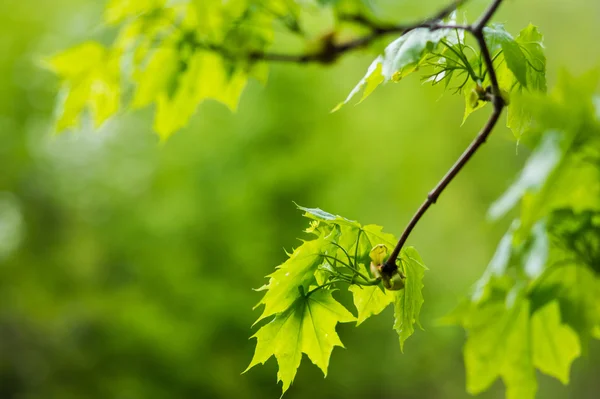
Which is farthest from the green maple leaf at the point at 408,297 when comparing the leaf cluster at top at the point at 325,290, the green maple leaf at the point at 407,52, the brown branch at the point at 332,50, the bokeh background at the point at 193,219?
the bokeh background at the point at 193,219

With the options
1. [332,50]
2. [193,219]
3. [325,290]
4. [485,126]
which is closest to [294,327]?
[325,290]

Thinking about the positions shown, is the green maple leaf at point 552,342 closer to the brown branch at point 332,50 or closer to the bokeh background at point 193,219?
the brown branch at point 332,50

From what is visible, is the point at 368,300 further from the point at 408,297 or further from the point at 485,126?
the point at 485,126

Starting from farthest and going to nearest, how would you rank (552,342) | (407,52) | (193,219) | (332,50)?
(193,219), (332,50), (552,342), (407,52)

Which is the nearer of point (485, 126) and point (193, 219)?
point (485, 126)

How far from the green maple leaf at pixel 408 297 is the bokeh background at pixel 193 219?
252cm

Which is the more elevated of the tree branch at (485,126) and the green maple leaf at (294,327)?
the tree branch at (485,126)

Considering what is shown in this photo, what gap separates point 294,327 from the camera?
0.46 m

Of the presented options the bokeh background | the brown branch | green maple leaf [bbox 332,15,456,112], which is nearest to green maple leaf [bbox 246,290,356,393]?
green maple leaf [bbox 332,15,456,112]

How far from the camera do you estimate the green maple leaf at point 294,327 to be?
453mm

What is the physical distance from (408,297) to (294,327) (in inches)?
3.4

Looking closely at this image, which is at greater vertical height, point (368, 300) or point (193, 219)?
point (193, 219)

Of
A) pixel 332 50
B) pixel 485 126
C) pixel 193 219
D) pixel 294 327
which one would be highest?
pixel 193 219

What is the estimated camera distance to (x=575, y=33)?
3.88 m
